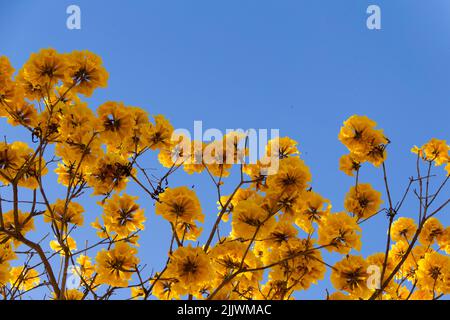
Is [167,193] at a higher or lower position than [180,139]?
lower

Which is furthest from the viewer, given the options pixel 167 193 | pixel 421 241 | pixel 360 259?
pixel 421 241

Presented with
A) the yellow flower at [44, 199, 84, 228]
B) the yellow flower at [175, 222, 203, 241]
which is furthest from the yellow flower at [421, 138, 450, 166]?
the yellow flower at [44, 199, 84, 228]

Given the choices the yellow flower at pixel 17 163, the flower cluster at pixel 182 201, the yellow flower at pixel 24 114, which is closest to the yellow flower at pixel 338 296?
the flower cluster at pixel 182 201

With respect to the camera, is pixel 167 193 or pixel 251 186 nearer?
pixel 167 193

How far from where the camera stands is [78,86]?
3.72 meters

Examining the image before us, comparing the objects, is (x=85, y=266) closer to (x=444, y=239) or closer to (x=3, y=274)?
(x=3, y=274)

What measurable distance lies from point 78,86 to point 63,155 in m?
0.58

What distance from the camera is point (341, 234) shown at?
10.7 feet

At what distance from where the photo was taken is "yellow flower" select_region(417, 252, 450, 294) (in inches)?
160

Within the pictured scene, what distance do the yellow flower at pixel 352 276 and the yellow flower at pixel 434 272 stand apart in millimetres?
1055
